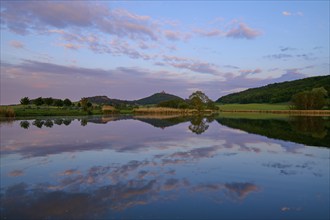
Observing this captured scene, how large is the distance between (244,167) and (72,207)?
6.71 meters

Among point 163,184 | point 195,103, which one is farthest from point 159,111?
point 163,184

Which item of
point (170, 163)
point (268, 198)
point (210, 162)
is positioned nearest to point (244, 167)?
point (210, 162)

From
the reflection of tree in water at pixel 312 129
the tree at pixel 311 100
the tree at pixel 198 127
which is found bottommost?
the reflection of tree in water at pixel 312 129

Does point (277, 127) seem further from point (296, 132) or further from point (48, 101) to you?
point (48, 101)

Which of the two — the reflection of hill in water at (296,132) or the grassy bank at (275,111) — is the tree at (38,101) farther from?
the grassy bank at (275,111)

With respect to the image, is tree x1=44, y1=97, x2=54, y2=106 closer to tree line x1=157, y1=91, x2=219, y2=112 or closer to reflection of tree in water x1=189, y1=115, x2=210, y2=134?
tree line x1=157, y1=91, x2=219, y2=112

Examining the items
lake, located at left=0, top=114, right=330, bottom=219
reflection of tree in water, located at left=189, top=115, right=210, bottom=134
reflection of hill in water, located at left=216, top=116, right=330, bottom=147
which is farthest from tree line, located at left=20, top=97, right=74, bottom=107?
lake, located at left=0, top=114, right=330, bottom=219

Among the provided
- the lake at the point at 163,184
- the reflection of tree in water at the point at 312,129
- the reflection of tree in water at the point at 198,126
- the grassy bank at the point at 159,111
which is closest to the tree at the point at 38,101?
the grassy bank at the point at 159,111

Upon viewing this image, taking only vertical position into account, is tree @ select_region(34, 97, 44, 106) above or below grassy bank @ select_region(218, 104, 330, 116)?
above

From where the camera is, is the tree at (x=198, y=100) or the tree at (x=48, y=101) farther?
the tree at (x=198, y=100)

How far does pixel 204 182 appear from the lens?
932cm

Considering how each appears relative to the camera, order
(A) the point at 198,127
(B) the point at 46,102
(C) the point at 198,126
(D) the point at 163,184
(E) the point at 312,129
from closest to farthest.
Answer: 1. (D) the point at 163,184
2. (E) the point at 312,129
3. (A) the point at 198,127
4. (C) the point at 198,126
5. (B) the point at 46,102

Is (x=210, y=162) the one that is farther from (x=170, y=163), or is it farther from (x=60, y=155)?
(x=60, y=155)

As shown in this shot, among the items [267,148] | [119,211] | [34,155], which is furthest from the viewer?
[267,148]
